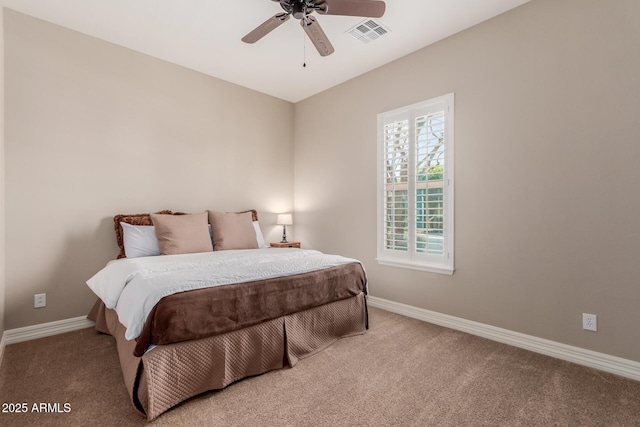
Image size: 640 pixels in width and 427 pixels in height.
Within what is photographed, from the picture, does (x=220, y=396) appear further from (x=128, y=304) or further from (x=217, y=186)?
(x=217, y=186)

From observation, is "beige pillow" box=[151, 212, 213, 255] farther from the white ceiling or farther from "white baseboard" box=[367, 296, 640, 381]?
"white baseboard" box=[367, 296, 640, 381]

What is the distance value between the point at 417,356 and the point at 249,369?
50.3 inches

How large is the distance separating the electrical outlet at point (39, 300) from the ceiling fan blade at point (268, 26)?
9.54 feet

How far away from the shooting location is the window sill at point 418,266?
3.02 m

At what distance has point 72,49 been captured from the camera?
295 cm

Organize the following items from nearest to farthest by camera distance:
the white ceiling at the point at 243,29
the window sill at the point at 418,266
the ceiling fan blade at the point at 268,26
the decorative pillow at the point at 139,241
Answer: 1. the ceiling fan blade at the point at 268,26
2. the white ceiling at the point at 243,29
3. the decorative pillow at the point at 139,241
4. the window sill at the point at 418,266

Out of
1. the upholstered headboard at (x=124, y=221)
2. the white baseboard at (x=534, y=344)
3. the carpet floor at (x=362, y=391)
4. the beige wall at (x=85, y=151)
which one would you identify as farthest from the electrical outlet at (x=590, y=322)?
the upholstered headboard at (x=124, y=221)

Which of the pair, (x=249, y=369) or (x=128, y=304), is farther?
(x=249, y=369)

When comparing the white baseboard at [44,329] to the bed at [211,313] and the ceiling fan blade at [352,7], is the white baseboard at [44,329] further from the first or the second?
the ceiling fan blade at [352,7]

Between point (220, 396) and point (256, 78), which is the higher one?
point (256, 78)

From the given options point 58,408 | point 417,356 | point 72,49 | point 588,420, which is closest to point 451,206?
point 417,356

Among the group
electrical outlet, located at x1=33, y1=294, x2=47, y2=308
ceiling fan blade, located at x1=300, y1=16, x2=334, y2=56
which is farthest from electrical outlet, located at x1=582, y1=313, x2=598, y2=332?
electrical outlet, located at x1=33, y1=294, x2=47, y2=308

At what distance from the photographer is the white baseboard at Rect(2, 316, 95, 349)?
8.54 feet

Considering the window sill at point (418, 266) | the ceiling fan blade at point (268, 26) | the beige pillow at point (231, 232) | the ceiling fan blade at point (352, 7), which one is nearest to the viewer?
the ceiling fan blade at point (352, 7)
